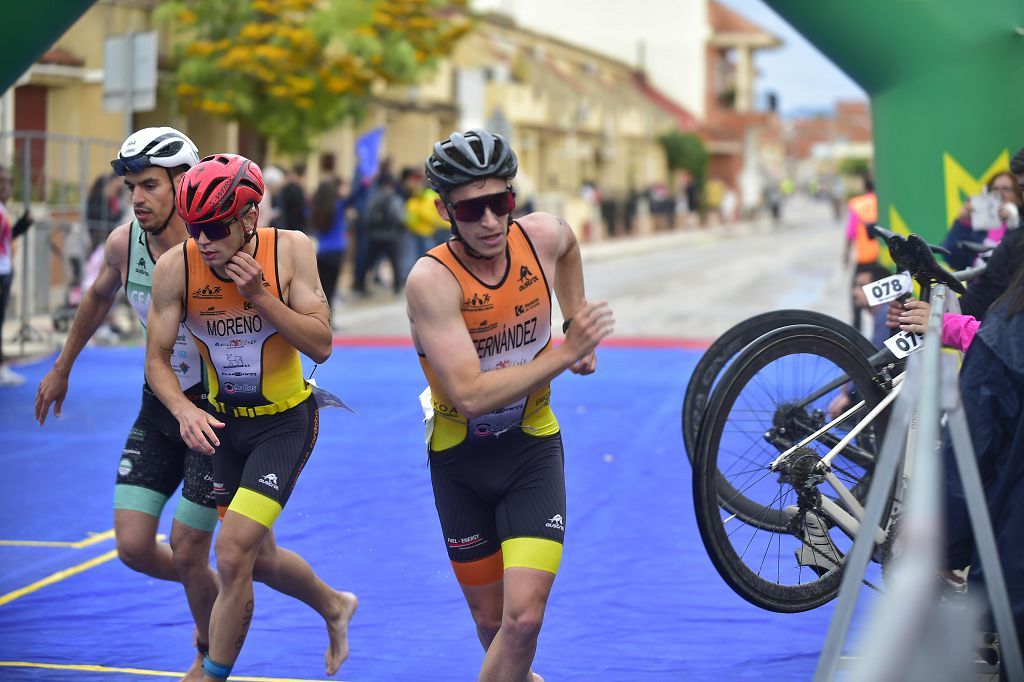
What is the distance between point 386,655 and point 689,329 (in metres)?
12.8

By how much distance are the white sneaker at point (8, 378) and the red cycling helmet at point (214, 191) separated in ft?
29.0

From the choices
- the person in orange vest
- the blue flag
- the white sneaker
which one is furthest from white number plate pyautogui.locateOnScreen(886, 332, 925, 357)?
the blue flag

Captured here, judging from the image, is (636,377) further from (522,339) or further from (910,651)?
(910,651)

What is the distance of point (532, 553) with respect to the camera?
4324 mm

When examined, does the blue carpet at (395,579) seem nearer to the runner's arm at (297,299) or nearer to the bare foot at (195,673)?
the bare foot at (195,673)

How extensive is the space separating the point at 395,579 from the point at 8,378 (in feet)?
24.3

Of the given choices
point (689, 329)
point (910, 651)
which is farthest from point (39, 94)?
point (910, 651)

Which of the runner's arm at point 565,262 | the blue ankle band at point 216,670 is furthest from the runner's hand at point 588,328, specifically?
the blue ankle band at point 216,670

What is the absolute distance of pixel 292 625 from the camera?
20.2 ft

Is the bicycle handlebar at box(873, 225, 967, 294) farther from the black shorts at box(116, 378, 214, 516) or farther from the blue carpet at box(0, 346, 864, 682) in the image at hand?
the black shorts at box(116, 378, 214, 516)

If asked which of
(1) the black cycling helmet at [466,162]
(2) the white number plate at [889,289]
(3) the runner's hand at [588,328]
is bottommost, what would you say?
(3) the runner's hand at [588,328]

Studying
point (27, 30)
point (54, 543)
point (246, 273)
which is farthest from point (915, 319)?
point (54, 543)

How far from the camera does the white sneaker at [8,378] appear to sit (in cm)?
1282

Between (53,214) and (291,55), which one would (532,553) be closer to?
(53,214)
